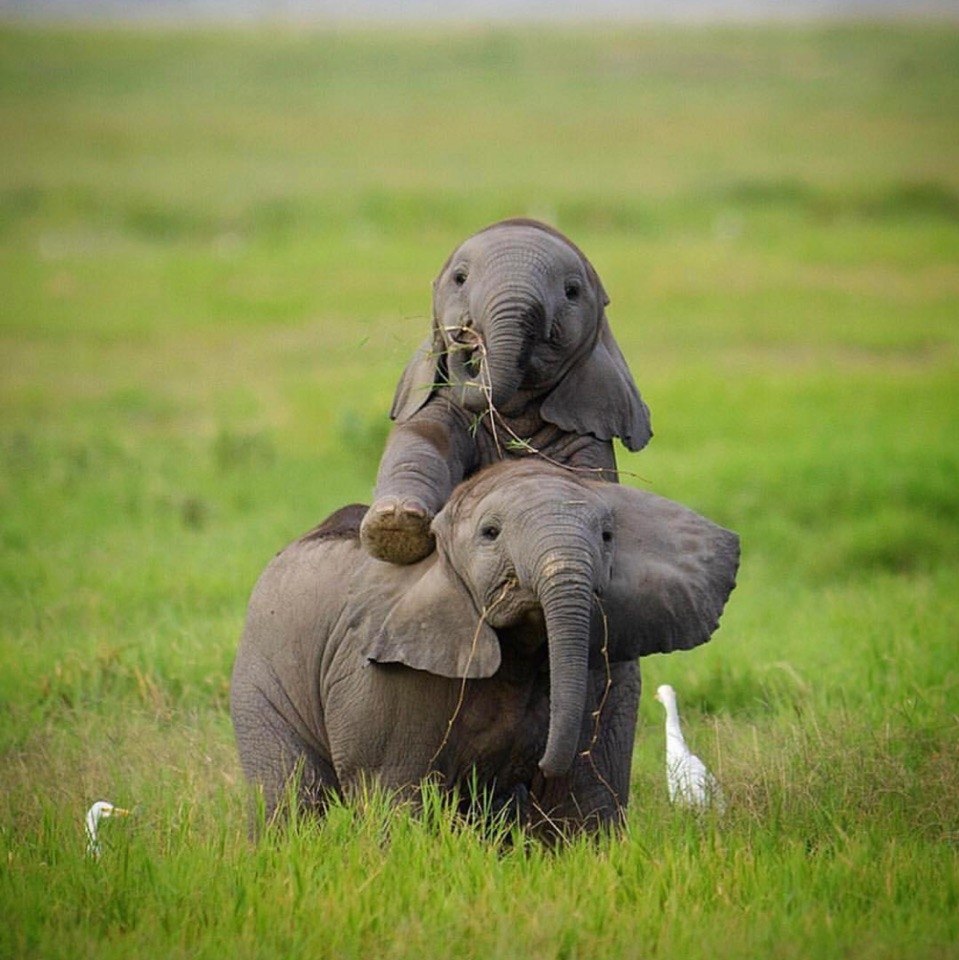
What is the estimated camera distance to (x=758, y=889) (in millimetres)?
5422

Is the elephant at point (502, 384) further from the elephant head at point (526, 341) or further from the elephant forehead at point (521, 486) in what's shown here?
the elephant forehead at point (521, 486)

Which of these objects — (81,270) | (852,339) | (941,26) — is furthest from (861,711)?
(941,26)

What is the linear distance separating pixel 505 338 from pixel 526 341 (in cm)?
11

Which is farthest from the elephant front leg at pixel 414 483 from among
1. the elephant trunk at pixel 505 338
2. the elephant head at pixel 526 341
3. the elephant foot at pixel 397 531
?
the elephant trunk at pixel 505 338

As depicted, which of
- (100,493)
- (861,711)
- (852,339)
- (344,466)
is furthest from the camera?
(852,339)

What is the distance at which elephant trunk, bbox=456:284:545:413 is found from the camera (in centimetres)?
560

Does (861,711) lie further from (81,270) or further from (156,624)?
(81,270)

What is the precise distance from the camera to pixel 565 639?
202 inches

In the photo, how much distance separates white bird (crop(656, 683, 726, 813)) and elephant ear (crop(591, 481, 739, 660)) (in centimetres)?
74

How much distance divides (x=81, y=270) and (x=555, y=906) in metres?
22.3

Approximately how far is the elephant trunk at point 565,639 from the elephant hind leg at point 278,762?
3.77ft

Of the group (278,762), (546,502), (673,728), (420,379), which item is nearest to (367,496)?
(673,728)

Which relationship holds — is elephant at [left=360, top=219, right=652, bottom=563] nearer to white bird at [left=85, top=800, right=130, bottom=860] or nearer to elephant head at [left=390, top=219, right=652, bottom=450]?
elephant head at [left=390, top=219, right=652, bottom=450]

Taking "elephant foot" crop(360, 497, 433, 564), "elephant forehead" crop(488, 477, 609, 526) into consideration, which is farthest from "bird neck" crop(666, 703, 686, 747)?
"elephant forehead" crop(488, 477, 609, 526)
